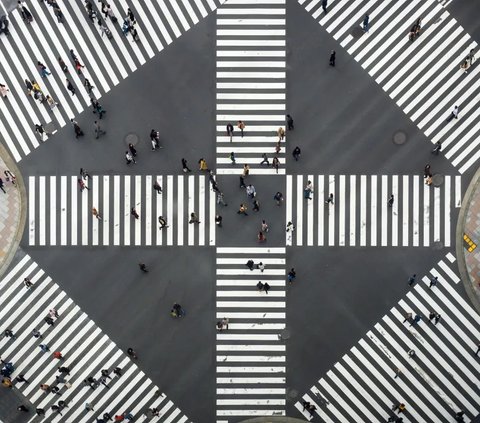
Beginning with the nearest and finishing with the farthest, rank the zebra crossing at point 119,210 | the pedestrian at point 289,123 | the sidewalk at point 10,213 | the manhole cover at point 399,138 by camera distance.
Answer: the pedestrian at point 289,123 < the manhole cover at point 399,138 < the zebra crossing at point 119,210 < the sidewalk at point 10,213

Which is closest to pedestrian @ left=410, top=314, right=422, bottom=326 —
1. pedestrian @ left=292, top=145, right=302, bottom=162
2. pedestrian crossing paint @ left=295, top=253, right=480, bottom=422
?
pedestrian crossing paint @ left=295, top=253, right=480, bottom=422

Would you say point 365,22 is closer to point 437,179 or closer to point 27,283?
point 437,179

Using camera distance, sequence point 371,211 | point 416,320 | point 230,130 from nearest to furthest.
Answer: point 416,320
point 230,130
point 371,211

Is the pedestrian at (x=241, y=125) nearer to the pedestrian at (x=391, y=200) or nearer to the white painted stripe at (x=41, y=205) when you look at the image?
the pedestrian at (x=391, y=200)

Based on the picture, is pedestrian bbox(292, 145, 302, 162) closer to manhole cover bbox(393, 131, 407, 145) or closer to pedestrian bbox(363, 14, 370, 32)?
manhole cover bbox(393, 131, 407, 145)

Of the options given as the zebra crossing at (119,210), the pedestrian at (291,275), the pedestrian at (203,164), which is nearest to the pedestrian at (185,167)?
the zebra crossing at (119,210)

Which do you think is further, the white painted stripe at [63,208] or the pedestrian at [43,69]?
the white painted stripe at [63,208]

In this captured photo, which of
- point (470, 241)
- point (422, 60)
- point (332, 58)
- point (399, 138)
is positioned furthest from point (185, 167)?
point (470, 241)
